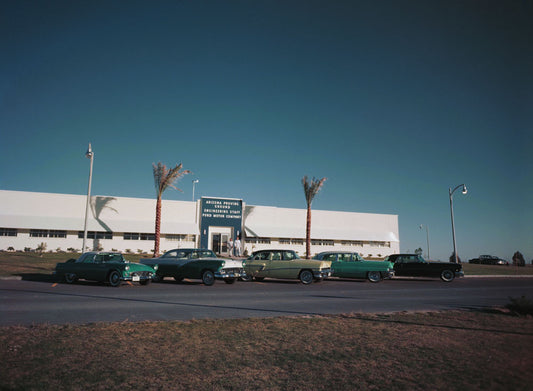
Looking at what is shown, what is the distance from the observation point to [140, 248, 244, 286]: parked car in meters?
16.7

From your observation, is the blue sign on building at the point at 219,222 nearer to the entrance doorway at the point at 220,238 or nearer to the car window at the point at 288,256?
the entrance doorway at the point at 220,238

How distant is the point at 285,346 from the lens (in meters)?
5.66

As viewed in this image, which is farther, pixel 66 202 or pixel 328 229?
pixel 328 229

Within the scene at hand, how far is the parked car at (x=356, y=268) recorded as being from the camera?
779 inches

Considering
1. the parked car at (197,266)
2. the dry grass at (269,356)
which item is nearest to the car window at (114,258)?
the parked car at (197,266)

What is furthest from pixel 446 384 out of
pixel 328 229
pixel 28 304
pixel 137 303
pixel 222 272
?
pixel 328 229

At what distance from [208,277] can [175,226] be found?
2111 cm

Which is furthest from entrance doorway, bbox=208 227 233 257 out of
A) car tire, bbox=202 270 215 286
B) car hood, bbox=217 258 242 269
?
car tire, bbox=202 270 215 286

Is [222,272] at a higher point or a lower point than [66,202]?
lower

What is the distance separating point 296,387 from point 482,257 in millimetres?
54096

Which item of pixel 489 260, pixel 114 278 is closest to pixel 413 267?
pixel 114 278

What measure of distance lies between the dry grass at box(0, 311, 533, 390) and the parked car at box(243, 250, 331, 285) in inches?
424

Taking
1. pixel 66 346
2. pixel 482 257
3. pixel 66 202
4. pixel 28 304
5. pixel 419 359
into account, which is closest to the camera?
pixel 419 359

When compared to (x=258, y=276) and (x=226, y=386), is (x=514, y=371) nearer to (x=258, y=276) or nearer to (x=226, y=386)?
(x=226, y=386)
